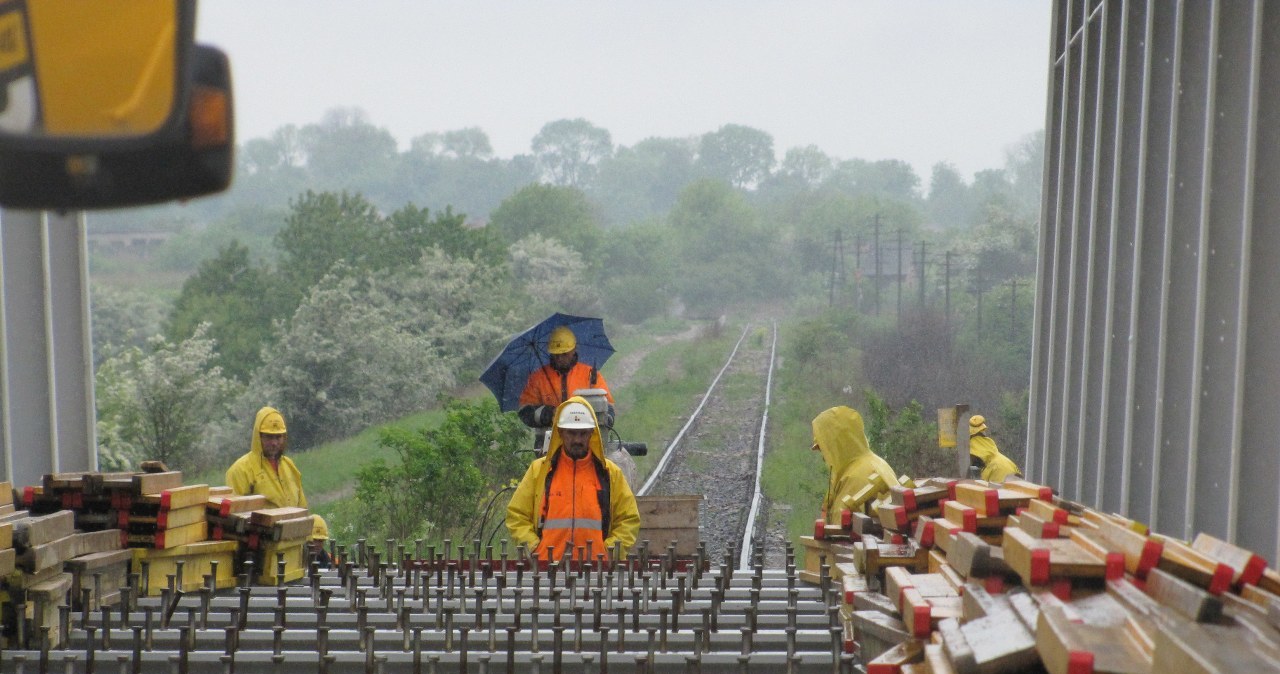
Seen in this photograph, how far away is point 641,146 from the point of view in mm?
129750

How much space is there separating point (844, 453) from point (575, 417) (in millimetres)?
1978

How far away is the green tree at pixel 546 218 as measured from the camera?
71.9m

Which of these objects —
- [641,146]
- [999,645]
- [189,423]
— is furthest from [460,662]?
[641,146]

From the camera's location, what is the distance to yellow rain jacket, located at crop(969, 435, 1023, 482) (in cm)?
1437

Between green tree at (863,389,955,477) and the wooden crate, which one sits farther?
green tree at (863,389,955,477)

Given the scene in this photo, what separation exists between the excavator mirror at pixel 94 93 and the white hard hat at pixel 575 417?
6.76 metres

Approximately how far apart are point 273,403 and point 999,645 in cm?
3876

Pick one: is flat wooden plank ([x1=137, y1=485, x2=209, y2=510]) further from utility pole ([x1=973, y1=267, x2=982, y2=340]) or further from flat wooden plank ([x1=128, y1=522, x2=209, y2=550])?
utility pole ([x1=973, y1=267, x2=982, y2=340])

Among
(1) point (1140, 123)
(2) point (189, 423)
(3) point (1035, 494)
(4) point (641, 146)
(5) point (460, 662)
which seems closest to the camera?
(5) point (460, 662)

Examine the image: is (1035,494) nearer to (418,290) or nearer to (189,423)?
(189,423)

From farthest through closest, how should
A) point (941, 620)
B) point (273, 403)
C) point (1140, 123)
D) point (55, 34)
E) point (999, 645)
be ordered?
point (273, 403), point (1140, 123), point (941, 620), point (999, 645), point (55, 34)

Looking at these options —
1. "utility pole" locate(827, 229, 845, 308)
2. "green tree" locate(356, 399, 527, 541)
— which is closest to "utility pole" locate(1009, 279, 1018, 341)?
"utility pole" locate(827, 229, 845, 308)

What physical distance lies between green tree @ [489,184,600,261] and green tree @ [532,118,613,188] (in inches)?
1670

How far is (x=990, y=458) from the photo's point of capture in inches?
589
